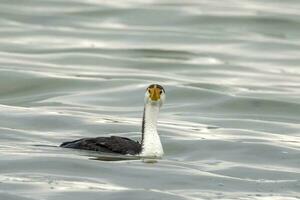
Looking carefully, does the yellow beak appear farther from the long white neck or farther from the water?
the water

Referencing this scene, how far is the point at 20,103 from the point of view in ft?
77.9

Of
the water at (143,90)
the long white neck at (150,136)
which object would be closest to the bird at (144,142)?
the long white neck at (150,136)

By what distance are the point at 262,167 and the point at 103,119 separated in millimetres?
4588

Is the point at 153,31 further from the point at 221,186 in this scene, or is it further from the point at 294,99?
the point at 221,186

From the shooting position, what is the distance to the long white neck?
1777cm

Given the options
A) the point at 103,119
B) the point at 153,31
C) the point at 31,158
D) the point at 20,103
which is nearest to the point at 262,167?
the point at 31,158

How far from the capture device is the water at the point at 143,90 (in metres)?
16.1

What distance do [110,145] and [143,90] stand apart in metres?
7.65

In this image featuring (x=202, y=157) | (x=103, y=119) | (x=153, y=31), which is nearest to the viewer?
(x=202, y=157)

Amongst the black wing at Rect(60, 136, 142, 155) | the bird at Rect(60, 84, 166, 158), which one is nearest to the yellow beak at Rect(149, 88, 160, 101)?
the bird at Rect(60, 84, 166, 158)

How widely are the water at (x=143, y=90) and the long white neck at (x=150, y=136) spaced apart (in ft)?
1.00

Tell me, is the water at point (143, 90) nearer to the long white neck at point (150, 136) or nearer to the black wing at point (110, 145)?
the black wing at point (110, 145)

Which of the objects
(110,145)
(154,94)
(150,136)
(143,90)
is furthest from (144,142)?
(143,90)

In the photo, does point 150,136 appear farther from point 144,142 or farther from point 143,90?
point 143,90
